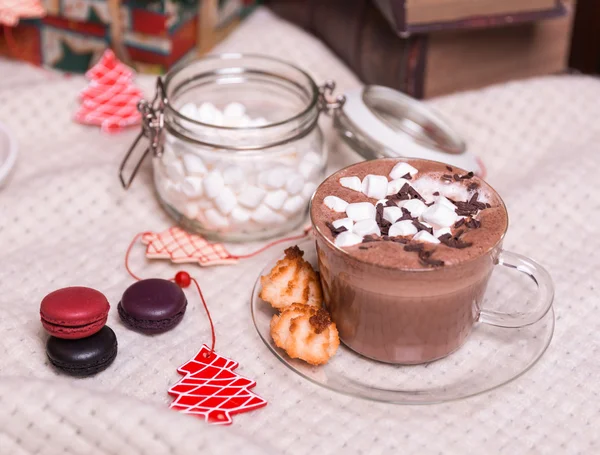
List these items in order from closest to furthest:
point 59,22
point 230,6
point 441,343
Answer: point 441,343, point 59,22, point 230,6

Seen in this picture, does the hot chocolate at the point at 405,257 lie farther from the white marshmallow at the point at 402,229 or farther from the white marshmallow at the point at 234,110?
the white marshmallow at the point at 234,110

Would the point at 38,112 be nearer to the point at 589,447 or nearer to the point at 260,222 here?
the point at 260,222

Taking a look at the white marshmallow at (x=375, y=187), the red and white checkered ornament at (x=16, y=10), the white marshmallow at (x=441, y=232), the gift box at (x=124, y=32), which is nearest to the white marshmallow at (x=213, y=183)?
the white marshmallow at (x=375, y=187)

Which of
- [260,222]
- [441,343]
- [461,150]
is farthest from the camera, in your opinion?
[461,150]

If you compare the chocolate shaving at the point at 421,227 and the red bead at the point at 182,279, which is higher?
the chocolate shaving at the point at 421,227

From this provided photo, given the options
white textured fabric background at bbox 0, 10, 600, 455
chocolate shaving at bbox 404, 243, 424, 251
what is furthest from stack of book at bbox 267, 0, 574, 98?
chocolate shaving at bbox 404, 243, 424, 251

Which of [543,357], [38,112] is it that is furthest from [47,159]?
[543,357]

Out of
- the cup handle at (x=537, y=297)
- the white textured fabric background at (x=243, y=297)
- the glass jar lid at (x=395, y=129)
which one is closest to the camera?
the white textured fabric background at (x=243, y=297)
